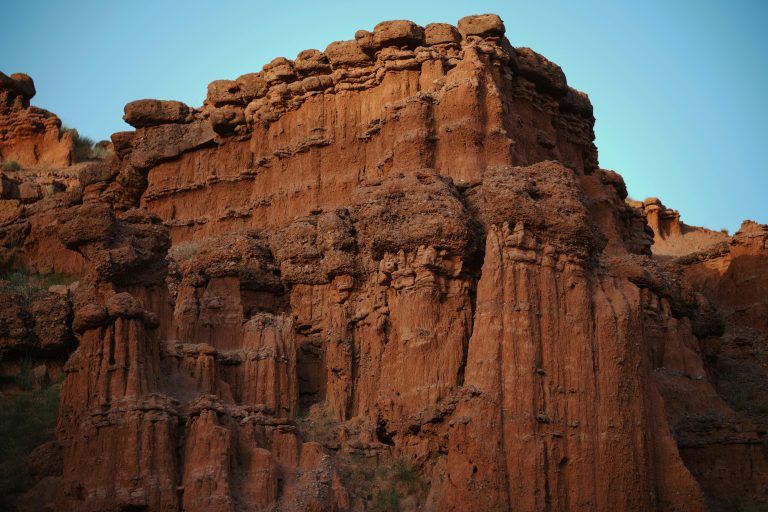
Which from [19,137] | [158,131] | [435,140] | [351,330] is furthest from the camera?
[19,137]

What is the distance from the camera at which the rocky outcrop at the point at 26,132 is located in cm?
6141

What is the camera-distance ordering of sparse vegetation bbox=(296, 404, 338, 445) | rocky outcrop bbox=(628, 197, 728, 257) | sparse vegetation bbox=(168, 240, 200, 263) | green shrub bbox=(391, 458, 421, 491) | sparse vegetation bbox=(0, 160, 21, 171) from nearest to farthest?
1. green shrub bbox=(391, 458, 421, 491)
2. sparse vegetation bbox=(296, 404, 338, 445)
3. sparse vegetation bbox=(168, 240, 200, 263)
4. sparse vegetation bbox=(0, 160, 21, 171)
5. rocky outcrop bbox=(628, 197, 728, 257)

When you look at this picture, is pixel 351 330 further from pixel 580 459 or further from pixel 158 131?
pixel 158 131

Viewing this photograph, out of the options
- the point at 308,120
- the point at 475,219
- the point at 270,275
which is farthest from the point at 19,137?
the point at 475,219

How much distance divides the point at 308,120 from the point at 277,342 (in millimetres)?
10686

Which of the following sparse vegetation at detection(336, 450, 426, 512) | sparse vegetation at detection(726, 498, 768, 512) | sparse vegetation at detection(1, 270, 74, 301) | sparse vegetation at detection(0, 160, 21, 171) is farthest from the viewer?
sparse vegetation at detection(0, 160, 21, 171)

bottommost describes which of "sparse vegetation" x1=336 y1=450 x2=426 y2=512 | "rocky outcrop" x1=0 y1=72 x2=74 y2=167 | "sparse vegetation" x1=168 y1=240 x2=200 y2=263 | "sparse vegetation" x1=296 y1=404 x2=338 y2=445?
"sparse vegetation" x1=336 y1=450 x2=426 y2=512

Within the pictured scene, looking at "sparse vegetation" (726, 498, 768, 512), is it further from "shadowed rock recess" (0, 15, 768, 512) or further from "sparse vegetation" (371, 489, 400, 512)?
"sparse vegetation" (371, 489, 400, 512)

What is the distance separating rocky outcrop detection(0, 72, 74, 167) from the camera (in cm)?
6141

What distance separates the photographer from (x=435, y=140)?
134 feet

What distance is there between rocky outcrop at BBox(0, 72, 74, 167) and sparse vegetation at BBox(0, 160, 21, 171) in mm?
694

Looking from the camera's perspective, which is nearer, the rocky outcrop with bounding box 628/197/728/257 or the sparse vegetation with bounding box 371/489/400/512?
the sparse vegetation with bounding box 371/489/400/512

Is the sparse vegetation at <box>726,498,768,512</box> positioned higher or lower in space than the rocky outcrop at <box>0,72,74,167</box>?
lower

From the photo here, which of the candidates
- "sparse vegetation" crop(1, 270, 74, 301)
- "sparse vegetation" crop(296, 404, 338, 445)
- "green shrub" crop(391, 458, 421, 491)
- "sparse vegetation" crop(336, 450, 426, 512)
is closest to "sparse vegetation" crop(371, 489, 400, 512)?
"sparse vegetation" crop(336, 450, 426, 512)
